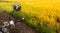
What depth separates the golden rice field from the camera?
3363 mm

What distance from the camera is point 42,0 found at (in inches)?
155

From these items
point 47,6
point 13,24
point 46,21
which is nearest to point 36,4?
point 47,6

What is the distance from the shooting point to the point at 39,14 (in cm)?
348

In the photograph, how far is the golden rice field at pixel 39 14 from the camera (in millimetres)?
3363

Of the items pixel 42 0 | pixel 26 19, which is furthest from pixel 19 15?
pixel 42 0

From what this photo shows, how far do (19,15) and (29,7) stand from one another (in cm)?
23

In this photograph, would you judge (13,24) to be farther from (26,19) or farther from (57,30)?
(57,30)

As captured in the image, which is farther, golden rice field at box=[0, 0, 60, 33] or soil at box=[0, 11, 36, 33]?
golden rice field at box=[0, 0, 60, 33]

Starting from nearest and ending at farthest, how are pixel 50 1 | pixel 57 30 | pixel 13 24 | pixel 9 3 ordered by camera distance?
pixel 13 24
pixel 57 30
pixel 9 3
pixel 50 1

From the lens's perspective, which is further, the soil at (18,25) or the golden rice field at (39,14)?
the golden rice field at (39,14)

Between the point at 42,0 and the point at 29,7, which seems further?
the point at 42,0

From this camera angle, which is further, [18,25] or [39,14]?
[39,14]

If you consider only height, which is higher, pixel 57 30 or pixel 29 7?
pixel 29 7

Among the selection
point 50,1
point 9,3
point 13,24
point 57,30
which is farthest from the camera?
point 50,1
